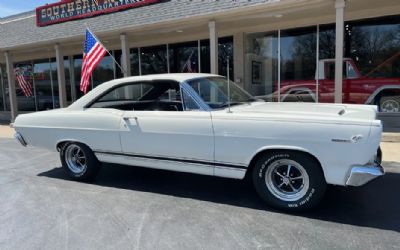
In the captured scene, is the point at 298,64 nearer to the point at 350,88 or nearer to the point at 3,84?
the point at 350,88

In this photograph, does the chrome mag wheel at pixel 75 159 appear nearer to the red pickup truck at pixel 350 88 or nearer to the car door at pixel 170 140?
the car door at pixel 170 140

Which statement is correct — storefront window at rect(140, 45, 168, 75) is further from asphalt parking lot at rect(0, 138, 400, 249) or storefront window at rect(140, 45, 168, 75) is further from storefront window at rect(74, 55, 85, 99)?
asphalt parking lot at rect(0, 138, 400, 249)

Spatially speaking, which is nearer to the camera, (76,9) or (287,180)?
(287,180)

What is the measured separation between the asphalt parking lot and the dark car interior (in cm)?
118

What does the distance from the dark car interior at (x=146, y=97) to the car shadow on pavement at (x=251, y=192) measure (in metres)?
1.16

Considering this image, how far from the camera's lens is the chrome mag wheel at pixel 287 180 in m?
4.02

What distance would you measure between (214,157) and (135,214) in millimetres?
1179

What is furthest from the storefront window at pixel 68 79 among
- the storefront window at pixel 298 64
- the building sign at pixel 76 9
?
the storefront window at pixel 298 64

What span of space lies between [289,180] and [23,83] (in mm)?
17412

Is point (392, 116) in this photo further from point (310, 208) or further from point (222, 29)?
point (310, 208)

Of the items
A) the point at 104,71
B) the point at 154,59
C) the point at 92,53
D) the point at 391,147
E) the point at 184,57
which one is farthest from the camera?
the point at 104,71

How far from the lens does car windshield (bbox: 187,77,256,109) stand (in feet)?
15.7

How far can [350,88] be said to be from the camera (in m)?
10.6

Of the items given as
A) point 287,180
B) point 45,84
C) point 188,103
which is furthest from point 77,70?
point 287,180
